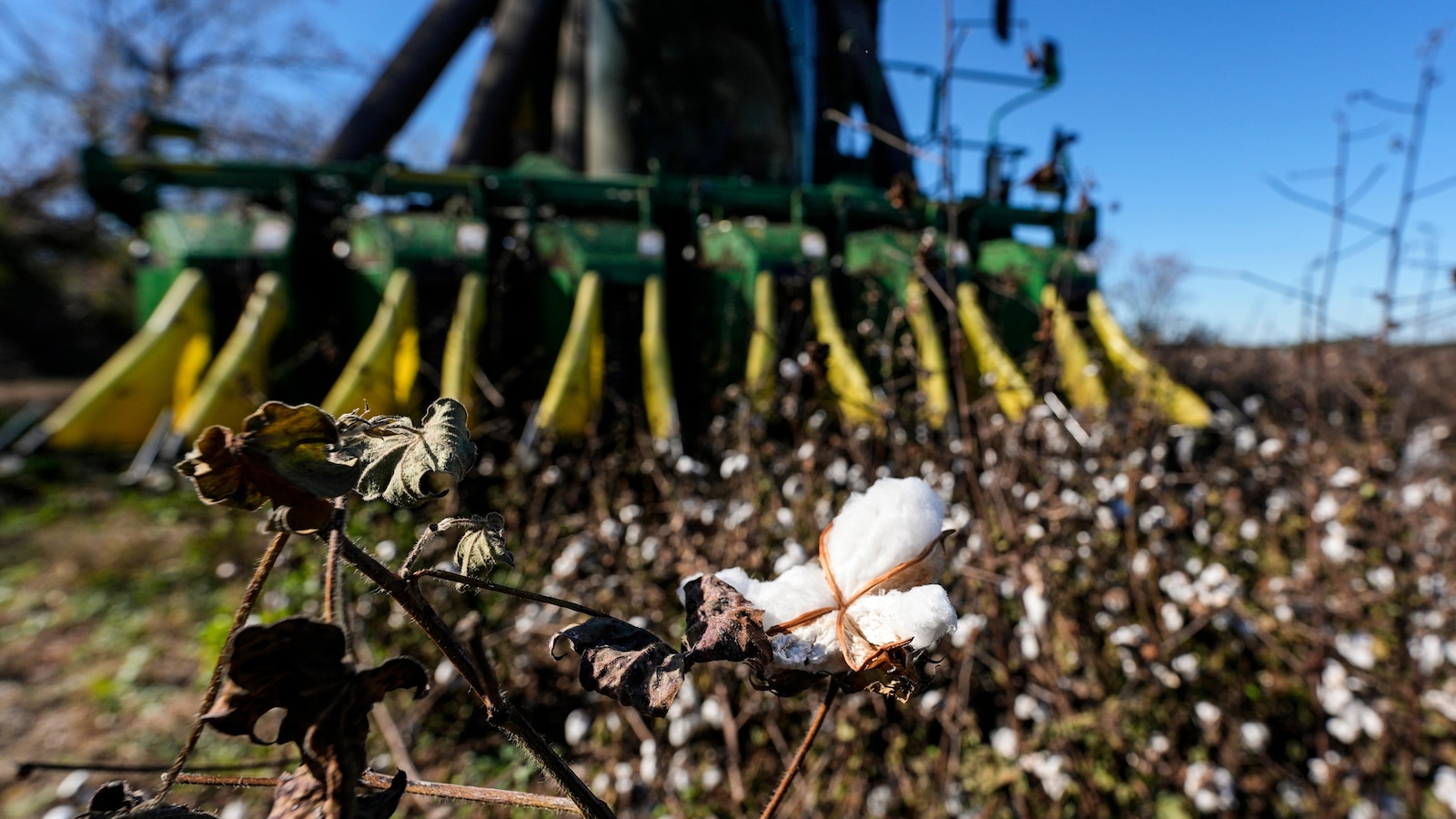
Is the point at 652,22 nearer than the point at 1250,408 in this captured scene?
No

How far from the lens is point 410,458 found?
0.40 m

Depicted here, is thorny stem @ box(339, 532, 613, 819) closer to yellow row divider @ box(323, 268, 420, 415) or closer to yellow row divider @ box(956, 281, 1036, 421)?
yellow row divider @ box(956, 281, 1036, 421)

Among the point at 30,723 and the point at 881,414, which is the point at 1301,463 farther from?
the point at 30,723

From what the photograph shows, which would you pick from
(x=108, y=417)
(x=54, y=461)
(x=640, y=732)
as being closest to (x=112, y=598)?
(x=108, y=417)

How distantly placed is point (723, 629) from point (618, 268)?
3.82 metres

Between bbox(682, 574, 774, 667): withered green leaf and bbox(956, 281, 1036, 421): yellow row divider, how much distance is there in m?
1.58

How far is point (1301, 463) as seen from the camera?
2945 mm

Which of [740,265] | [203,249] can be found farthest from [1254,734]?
[203,249]

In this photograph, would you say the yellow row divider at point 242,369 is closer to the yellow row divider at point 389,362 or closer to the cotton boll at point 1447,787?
the yellow row divider at point 389,362

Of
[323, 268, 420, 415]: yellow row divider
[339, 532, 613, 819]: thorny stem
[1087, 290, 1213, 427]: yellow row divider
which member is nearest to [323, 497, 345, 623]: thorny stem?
[339, 532, 613, 819]: thorny stem

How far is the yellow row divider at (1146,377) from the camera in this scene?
9.00 feet

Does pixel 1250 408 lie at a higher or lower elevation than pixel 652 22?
lower

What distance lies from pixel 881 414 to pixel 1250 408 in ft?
7.62

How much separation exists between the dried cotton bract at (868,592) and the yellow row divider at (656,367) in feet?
8.15
